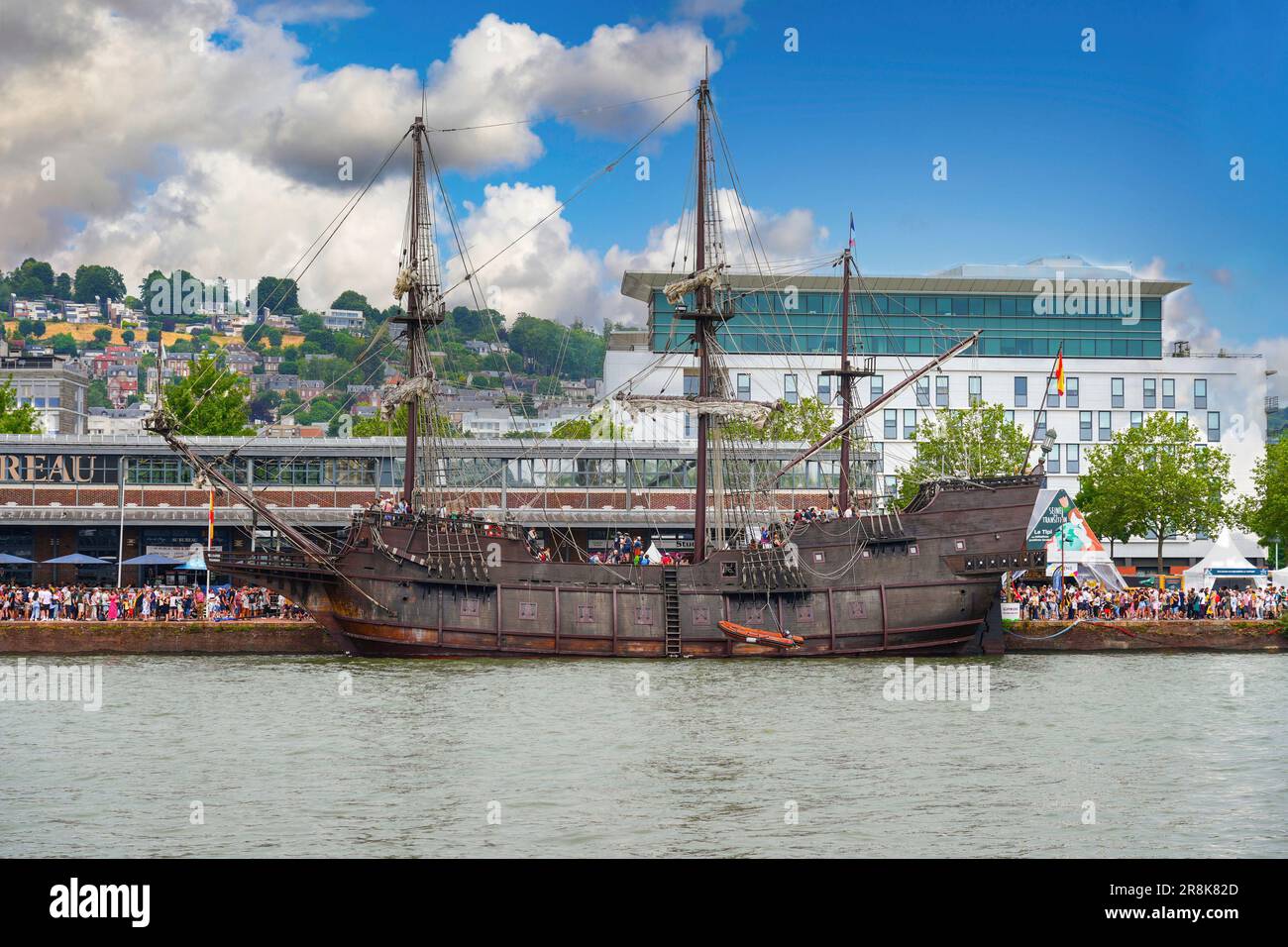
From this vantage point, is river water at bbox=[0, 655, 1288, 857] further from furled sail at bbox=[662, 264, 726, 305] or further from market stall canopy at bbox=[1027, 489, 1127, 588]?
furled sail at bbox=[662, 264, 726, 305]

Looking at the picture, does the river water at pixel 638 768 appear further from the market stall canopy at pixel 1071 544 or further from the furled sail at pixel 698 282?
the furled sail at pixel 698 282

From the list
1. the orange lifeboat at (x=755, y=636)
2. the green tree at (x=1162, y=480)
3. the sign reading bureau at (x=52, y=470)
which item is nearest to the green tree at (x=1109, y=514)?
the green tree at (x=1162, y=480)

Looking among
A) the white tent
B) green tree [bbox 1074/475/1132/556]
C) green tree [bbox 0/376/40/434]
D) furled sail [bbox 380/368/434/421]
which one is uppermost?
green tree [bbox 0/376/40/434]

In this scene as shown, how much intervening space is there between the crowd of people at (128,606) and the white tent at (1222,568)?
37.6 meters

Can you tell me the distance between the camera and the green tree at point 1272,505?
77438mm

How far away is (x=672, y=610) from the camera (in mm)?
50156

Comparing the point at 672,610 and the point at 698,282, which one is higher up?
the point at 698,282

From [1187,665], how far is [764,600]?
1412cm

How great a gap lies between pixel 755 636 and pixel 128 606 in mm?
22765

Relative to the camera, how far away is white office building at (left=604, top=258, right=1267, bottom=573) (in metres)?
99.5

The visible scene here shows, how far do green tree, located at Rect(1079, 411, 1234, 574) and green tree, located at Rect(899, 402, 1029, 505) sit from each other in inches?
208

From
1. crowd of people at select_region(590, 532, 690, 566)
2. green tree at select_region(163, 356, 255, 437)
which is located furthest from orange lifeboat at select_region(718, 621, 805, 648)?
green tree at select_region(163, 356, 255, 437)

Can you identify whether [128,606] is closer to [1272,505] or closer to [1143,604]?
[1143,604]

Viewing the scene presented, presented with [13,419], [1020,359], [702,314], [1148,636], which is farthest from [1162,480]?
[13,419]
